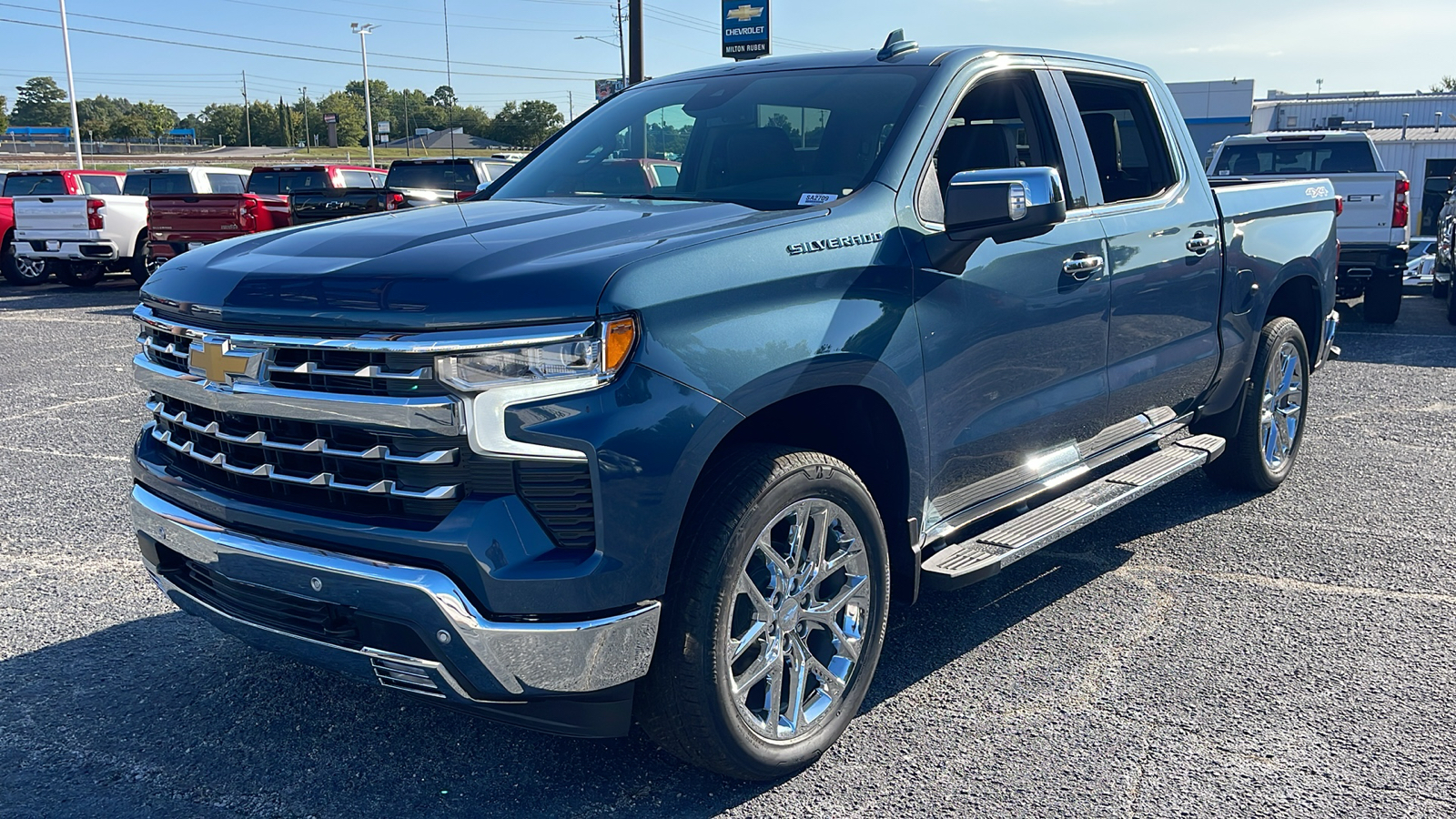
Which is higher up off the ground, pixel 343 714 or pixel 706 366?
pixel 706 366

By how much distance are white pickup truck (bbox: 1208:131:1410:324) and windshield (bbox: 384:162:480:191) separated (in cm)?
994

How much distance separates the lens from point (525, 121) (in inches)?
4451

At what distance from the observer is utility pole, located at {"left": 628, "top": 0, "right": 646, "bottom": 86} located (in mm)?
26531

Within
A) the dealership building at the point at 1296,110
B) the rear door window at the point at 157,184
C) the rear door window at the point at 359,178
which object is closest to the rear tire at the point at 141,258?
the rear door window at the point at 157,184

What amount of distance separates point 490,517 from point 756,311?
32.9 inches

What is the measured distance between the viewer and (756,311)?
2941 mm

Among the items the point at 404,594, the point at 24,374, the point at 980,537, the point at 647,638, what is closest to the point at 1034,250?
the point at 980,537

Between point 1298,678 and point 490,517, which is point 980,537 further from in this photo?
point 490,517

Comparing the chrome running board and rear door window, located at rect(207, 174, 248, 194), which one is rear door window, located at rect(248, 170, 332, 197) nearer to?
rear door window, located at rect(207, 174, 248, 194)

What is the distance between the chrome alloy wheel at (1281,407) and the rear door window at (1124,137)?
1.31 m

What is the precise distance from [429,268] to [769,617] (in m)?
1.23

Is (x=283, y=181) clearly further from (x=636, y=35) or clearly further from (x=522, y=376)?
(x=522, y=376)

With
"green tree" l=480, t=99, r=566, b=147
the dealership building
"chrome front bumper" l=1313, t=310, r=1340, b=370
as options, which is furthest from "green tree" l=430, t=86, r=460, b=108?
"chrome front bumper" l=1313, t=310, r=1340, b=370

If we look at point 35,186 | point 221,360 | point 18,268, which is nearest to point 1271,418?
point 221,360
